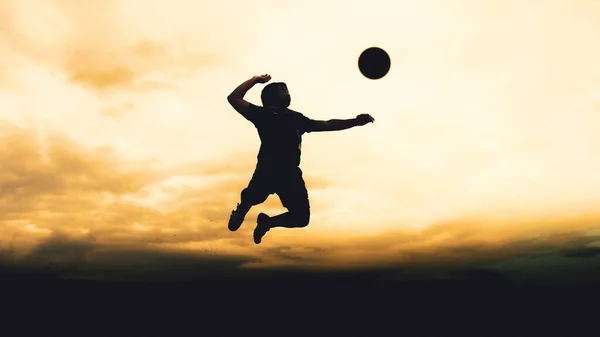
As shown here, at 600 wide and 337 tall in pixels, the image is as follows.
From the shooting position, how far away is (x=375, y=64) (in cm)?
802

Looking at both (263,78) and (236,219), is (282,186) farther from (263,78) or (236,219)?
(263,78)

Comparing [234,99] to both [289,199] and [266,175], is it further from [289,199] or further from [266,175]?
[289,199]

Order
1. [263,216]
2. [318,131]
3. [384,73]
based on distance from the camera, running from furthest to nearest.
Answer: [263,216] < [318,131] < [384,73]

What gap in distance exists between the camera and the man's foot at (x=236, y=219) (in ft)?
30.6

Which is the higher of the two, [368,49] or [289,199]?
[368,49]

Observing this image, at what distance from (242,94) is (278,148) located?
1.05m

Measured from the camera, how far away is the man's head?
8.35 m

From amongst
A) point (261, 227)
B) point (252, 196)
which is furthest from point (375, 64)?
point (261, 227)

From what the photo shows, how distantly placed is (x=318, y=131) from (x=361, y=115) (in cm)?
77

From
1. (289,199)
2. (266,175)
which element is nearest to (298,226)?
(289,199)

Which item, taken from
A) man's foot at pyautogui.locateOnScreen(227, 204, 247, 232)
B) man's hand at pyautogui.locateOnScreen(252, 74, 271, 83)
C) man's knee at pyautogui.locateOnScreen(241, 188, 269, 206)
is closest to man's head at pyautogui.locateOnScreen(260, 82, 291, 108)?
man's hand at pyautogui.locateOnScreen(252, 74, 271, 83)

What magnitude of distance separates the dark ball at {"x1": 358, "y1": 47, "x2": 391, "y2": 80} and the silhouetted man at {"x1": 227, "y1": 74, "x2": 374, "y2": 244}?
680 mm

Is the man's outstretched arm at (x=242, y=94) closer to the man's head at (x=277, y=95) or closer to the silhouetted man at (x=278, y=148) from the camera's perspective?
the silhouetted man at (x=278, y=148)

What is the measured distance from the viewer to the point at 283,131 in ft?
27.7
